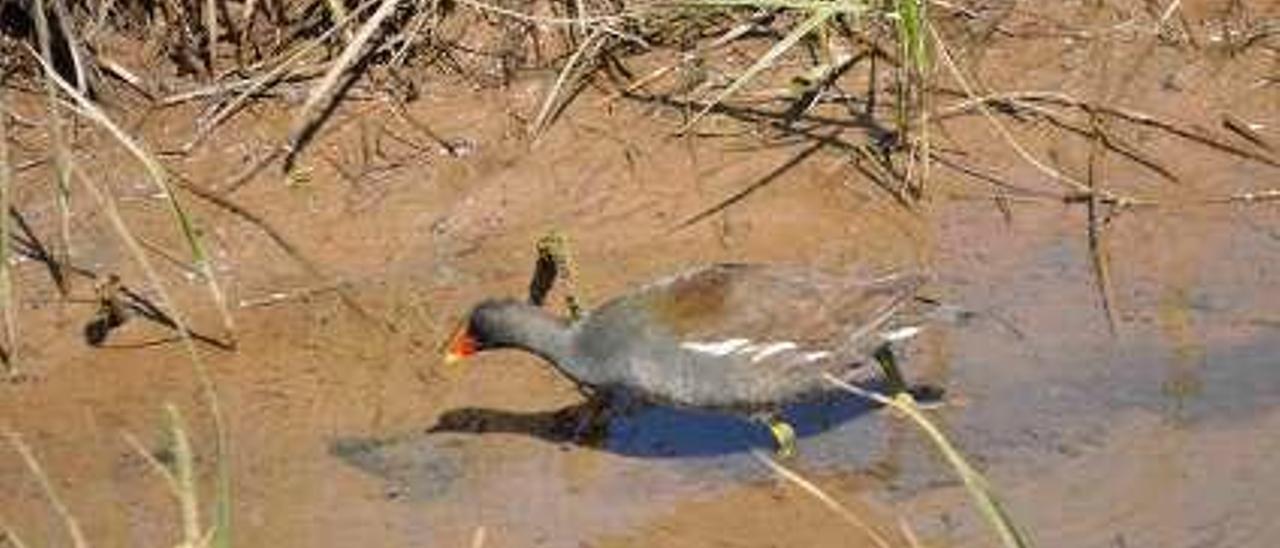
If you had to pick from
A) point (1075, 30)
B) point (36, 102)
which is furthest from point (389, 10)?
point (1075, 30)

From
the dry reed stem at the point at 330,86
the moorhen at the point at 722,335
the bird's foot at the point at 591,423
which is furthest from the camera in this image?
the dry reed stem at the point at 330,86

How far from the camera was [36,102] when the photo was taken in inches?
302

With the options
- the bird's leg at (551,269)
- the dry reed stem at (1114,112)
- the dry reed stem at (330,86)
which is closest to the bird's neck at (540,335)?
the bird's leg at (551,269)

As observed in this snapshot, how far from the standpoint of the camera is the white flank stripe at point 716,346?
6238 mm

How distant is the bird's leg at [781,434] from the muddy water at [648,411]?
5 centimetres

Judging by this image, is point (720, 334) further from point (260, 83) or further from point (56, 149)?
point (260, 83)

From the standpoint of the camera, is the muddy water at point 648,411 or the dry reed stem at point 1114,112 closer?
the muddy water at point 648,411

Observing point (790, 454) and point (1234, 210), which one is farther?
point (1234, 210)

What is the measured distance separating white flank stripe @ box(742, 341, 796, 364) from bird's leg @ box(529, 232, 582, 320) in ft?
2.78

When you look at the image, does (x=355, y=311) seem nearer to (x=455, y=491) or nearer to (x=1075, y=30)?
(x=455, y=491)

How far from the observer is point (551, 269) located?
711 cm

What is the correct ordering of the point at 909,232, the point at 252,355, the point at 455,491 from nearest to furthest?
the point at 455,491 → the point at 252,355 → the point at 909,232

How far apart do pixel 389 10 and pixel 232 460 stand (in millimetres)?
1706

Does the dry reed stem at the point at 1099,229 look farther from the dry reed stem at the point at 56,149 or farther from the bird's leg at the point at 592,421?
the dry reed stem at the point at 56,149
